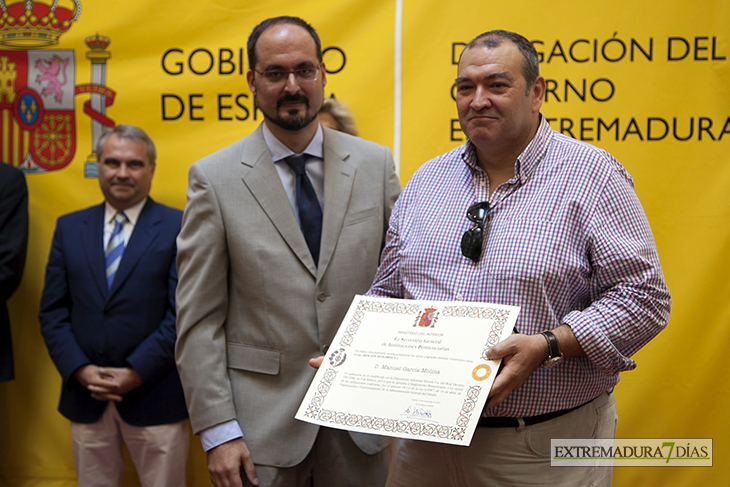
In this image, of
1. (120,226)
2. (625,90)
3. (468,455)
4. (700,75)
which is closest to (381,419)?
(468,455)

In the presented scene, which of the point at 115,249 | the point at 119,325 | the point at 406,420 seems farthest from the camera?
the point at 115,249

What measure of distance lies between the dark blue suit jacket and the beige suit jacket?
90cm

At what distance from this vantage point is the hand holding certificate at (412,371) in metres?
1.19

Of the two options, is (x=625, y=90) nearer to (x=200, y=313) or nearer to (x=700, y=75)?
(x=700, y=75)

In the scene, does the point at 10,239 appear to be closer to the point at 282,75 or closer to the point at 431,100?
the point at 282,75

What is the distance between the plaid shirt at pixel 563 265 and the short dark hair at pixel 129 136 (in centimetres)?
184

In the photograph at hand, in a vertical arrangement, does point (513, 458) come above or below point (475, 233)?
below

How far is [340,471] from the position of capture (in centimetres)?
182

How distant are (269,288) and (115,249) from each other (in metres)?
1.31

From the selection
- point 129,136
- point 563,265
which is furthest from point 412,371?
point 129,136

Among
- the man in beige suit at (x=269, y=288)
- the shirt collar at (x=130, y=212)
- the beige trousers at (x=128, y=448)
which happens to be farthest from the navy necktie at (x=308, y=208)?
the beige trousers at (x=128, y=448)

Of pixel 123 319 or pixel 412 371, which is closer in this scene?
pixel 412 371

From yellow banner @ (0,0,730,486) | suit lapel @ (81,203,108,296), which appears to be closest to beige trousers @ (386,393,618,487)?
yellow banner @ (0,0,730,486)

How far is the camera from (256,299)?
5.86 feet
